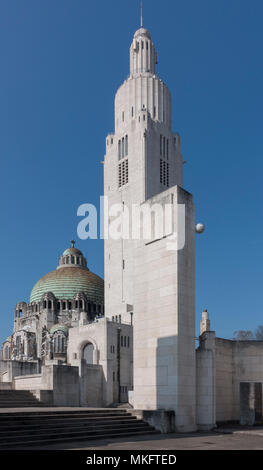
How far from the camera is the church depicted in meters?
20.8

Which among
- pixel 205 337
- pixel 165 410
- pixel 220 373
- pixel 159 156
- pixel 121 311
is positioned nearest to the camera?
pixel 165 410

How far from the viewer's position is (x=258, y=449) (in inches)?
577

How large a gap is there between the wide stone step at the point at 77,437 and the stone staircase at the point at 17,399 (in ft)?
25.9

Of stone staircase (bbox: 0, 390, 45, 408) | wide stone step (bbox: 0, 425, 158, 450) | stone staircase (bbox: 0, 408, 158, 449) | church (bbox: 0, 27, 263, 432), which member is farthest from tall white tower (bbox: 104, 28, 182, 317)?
wide stone step (bbox: 0, 425, 158, 450)

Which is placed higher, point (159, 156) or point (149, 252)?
point (159, 156)

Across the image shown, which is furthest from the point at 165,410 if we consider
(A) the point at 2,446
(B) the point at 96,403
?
(B) the point at 96,403

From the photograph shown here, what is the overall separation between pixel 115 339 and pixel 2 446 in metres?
38.2

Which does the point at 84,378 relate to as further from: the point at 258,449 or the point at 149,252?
the point at 258,449

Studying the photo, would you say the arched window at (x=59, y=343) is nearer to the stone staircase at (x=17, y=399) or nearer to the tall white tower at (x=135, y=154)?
the tall white tower at (x=135, y=154)

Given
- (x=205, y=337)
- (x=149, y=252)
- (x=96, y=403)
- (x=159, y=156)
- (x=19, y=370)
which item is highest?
(x=159, y=156)

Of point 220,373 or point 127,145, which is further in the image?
point 127,145

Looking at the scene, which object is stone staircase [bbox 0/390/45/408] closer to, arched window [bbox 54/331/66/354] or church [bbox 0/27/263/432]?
church [bbox 0/27/263/432]

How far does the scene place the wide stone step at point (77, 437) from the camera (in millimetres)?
14948

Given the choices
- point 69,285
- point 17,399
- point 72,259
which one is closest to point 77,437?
point 17,399
